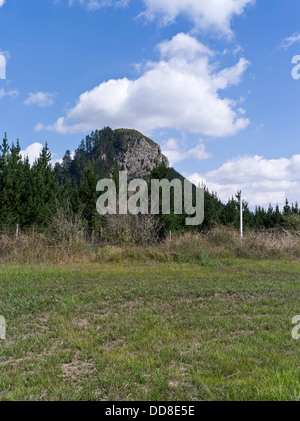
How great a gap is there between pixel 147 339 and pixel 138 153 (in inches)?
5481

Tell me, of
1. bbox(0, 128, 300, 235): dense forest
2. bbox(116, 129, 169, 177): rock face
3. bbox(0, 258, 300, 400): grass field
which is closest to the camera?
bbox(0, 258, 300, 400): grass field

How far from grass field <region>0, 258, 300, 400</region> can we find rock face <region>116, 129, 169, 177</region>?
379 ft

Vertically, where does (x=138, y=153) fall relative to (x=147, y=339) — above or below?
above

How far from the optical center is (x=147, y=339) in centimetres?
457

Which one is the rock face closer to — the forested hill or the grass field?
the forested hill

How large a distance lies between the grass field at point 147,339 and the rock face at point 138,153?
115598mm

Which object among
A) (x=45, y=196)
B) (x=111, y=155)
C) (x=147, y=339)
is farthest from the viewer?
(x=111, y=155)

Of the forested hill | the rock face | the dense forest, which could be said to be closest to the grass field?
the dense forest

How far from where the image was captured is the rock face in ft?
422

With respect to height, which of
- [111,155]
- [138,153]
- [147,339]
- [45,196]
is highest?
[138,153]

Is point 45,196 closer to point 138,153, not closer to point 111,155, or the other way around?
point 111,155

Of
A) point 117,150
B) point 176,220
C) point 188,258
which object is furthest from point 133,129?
point 188,258

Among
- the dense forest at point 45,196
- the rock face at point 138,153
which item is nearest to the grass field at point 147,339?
the dense forest at point 45,196

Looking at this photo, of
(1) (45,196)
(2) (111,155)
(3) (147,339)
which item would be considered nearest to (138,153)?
(2) (111,155)
